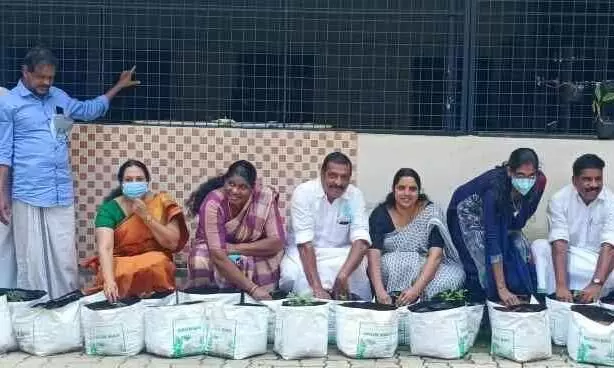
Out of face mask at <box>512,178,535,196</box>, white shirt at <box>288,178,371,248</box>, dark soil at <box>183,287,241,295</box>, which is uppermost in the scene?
face mask at <box>512,178,535,196</box>

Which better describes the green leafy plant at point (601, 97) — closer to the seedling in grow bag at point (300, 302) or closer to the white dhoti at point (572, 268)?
the white dhoti at point (572, 268)

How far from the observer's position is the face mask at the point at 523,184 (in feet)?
20.2

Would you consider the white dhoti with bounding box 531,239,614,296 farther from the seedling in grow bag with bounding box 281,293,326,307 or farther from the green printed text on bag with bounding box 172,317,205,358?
the green printed text on bag with bounding box 172,317,205,358

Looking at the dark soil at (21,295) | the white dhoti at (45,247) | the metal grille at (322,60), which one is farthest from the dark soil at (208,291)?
the metal grille at (322,60)

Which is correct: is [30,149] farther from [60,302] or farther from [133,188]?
[60,302]

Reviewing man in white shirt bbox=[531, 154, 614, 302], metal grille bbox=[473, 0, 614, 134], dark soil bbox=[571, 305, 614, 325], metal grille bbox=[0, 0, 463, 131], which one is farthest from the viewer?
metal grille bbox=[0, 0, 463, 131]

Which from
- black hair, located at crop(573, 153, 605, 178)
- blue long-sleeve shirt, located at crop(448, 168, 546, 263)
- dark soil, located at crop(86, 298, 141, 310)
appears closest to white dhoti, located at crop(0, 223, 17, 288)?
dark soil, located at crop(86, 298, 141, 310)

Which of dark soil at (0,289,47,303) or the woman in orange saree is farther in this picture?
the woman in orange saree

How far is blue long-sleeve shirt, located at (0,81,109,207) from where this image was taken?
6430 millimetres

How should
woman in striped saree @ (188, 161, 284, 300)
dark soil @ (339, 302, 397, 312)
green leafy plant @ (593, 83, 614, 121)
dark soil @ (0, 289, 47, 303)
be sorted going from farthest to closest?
green leafy plant @ (593, 83, 614, 121)
woman in striped saree @ (188, 161, 284, 300)
dark soil @ (0, 289, 47, 303)
dark soil @ (339, 302, 397, 312)

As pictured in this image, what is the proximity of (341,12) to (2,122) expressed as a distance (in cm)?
267

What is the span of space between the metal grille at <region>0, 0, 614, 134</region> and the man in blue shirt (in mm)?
956

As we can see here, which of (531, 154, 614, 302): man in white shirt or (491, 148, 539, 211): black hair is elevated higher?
(491, 148, 539, 211): black hair

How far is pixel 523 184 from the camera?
6.15 m
